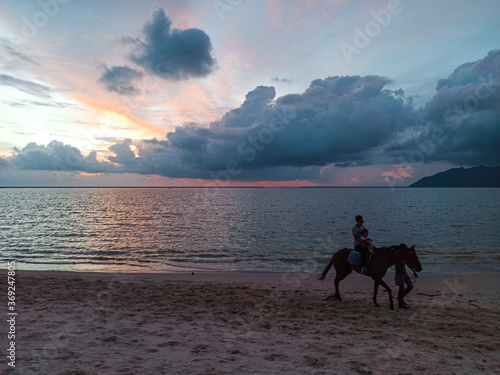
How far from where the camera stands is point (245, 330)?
355 inches

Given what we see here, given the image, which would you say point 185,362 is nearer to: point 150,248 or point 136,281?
point 136,281

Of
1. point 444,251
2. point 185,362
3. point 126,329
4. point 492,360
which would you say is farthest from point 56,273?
point 444,251

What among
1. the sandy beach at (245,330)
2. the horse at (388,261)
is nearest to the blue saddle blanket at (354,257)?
the horse at (388,261)

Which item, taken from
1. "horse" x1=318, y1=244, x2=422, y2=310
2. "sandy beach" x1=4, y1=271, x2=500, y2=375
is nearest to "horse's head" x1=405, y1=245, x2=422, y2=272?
"horse" x1=318, y1=244, x2=422, y2=310

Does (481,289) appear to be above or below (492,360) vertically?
below

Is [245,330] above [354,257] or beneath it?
beneath

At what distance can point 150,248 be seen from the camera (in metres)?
27.4

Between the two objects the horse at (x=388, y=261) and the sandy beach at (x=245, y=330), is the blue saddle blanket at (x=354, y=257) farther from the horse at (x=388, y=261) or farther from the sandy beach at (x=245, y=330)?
the sandy beach at (x=245, y=330)

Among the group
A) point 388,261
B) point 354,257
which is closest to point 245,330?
point 354,257

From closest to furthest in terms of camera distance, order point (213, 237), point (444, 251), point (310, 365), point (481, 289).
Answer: point (310, 365), point (481, 289), point (444, 251), point (213, 237)

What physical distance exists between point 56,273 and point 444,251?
30.5 m

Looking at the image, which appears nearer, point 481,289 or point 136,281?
point 481,289

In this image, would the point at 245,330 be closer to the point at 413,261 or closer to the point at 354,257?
the point at 354,257

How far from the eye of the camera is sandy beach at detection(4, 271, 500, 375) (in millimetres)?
6625
